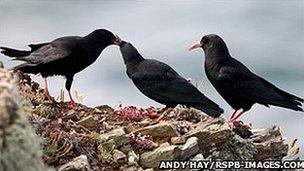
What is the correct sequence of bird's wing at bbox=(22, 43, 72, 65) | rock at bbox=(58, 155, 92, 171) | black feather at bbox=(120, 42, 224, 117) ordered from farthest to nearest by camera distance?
bird's wing at bbox=(22, 43, 72, 65) → black feather at bbox=(120, 42, 224, 117) → rock at bbox=(58, 155, 92, 171)

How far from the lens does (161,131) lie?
10.2 meters

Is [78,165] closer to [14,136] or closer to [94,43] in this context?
[94,43]

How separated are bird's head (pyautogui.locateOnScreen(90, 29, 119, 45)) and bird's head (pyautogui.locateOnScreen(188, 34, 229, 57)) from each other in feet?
4.18

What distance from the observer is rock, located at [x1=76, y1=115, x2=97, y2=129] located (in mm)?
10406

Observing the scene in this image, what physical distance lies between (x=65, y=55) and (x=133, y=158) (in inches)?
96.9

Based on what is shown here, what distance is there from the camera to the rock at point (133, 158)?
378 inches

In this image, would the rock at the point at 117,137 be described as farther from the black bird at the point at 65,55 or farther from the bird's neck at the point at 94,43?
the bird's neck at the point at 94,43

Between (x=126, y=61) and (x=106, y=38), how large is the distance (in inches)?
24.4

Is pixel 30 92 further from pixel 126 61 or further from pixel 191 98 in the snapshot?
pixel 191 98

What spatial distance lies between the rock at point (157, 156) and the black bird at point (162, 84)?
3.78 ft

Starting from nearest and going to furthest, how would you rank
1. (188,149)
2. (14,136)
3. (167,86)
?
(14,136)
(188,149)
(167,86)

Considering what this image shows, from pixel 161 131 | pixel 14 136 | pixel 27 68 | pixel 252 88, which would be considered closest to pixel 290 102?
pixel 252 88

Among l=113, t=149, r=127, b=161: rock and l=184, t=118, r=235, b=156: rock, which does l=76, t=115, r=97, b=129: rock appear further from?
l=184, t=118, r=235, b=156: rock

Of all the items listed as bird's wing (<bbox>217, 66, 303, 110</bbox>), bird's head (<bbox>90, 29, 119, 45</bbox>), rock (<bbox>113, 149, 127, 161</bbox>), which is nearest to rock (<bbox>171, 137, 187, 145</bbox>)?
rock (<bbox>113, 149, 127, 161</bbox>)
